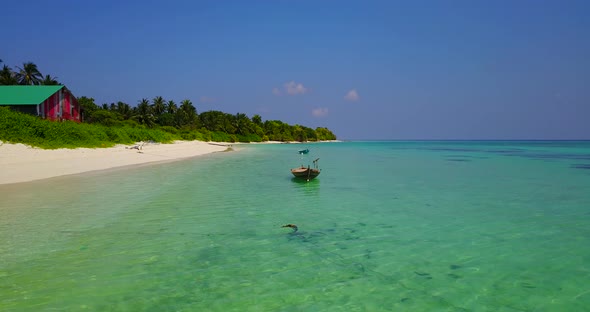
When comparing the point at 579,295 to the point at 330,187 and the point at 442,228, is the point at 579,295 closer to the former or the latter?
the point at 442,228

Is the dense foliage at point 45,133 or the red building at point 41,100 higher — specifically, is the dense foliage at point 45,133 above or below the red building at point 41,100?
below

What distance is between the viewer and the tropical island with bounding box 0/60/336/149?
32.9 m

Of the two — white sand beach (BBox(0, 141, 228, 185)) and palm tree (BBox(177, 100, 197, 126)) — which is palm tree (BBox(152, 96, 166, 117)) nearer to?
palm tree (BBox(177, 100, 197, 126))

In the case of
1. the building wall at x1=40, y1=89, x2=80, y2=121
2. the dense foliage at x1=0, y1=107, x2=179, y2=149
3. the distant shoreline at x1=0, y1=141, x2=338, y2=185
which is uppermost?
the building wall at x1=40, y1=89, x2=80, y2=121

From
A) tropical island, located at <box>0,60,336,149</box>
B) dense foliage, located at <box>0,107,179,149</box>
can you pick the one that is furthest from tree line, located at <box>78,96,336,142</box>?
dense foliage, located at <box>0,107,179,149</box>

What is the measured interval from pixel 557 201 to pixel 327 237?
13.6 metres

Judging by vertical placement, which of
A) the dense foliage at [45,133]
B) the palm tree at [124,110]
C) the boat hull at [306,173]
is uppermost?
the palm tree at [124,110]

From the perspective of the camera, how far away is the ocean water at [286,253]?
6168 millimetres

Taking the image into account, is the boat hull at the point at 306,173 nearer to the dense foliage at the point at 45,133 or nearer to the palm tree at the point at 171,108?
the dense foliage at the point at 45,133

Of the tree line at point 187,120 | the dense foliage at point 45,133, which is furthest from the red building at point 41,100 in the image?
the tree line at point 187,120

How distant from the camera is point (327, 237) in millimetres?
10281

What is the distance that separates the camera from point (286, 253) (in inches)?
342

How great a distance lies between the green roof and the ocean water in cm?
3724

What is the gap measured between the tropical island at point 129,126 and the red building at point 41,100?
158 cm
